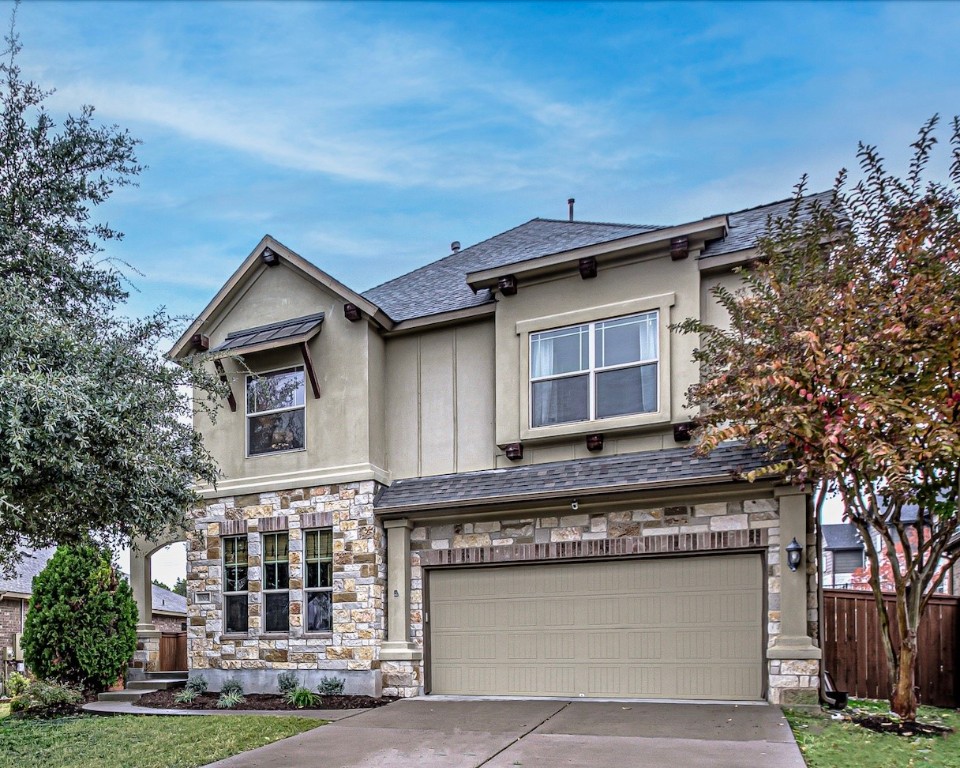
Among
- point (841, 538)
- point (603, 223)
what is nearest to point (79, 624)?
point (603, 223)

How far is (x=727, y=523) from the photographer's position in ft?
33.0

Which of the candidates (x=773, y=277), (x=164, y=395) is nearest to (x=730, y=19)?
A: (x=773, y=277)

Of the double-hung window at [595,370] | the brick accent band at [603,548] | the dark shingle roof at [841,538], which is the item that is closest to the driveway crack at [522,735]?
the brick accent band at [603,548]

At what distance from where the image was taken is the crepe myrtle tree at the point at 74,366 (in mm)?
6395

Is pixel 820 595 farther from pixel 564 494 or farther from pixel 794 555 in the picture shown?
pixel 564 494

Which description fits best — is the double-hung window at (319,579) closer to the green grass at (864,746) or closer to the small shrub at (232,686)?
the small shrub at (232,686)

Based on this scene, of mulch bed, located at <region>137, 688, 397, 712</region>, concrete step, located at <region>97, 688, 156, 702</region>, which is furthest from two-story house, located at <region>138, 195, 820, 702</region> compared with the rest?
concrete step, located at <region>97, 688, 156, 702</region>

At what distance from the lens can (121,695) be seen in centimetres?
1288

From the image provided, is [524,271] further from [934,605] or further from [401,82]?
[934,605]

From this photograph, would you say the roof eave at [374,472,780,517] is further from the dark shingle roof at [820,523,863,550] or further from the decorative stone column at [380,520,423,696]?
A: the dark shingle roof at [820,523,863,550]

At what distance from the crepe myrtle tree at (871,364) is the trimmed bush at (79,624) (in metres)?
10.0

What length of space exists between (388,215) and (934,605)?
11.2 metres

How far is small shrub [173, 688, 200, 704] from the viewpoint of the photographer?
11641 millimetres

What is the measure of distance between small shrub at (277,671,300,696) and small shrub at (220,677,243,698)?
0.58m
